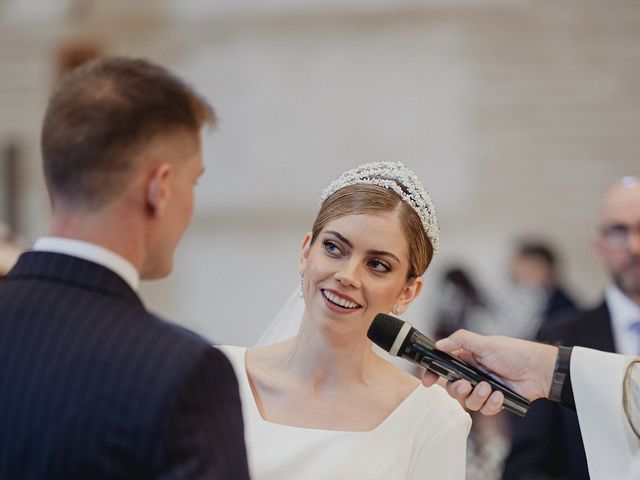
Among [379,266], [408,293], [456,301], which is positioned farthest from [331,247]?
[456,301]

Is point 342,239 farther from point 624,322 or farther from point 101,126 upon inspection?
point 624,322

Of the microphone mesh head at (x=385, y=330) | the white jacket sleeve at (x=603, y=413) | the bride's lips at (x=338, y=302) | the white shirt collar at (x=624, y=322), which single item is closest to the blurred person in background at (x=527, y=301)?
the white shirt collar at (x=624, y=322)

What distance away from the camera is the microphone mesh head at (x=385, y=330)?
2430 mm

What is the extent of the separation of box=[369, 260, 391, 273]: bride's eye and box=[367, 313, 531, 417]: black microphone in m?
0.37

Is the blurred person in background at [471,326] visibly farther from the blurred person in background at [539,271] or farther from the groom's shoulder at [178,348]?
the groom's shoulder at [178,348]

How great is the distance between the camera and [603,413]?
9.08 feet

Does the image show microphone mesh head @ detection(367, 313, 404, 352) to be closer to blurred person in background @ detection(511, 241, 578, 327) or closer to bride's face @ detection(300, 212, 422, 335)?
bride's face @ detection(300, 212, 422, 335)

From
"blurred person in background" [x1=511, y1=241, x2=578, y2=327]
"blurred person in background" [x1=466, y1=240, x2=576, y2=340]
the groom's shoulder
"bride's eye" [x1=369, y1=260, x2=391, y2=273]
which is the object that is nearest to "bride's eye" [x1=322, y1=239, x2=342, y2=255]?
"bride's eye" [x1=369, y1=260, x2=391, y2=273]

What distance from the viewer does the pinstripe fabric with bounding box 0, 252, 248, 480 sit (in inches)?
67.8

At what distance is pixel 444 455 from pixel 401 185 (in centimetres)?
82

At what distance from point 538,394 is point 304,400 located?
68cm

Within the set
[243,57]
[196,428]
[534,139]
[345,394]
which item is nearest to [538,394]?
[345,394]

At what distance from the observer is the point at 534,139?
9211 mm

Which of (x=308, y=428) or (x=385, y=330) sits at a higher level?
(x=385, y=330)
